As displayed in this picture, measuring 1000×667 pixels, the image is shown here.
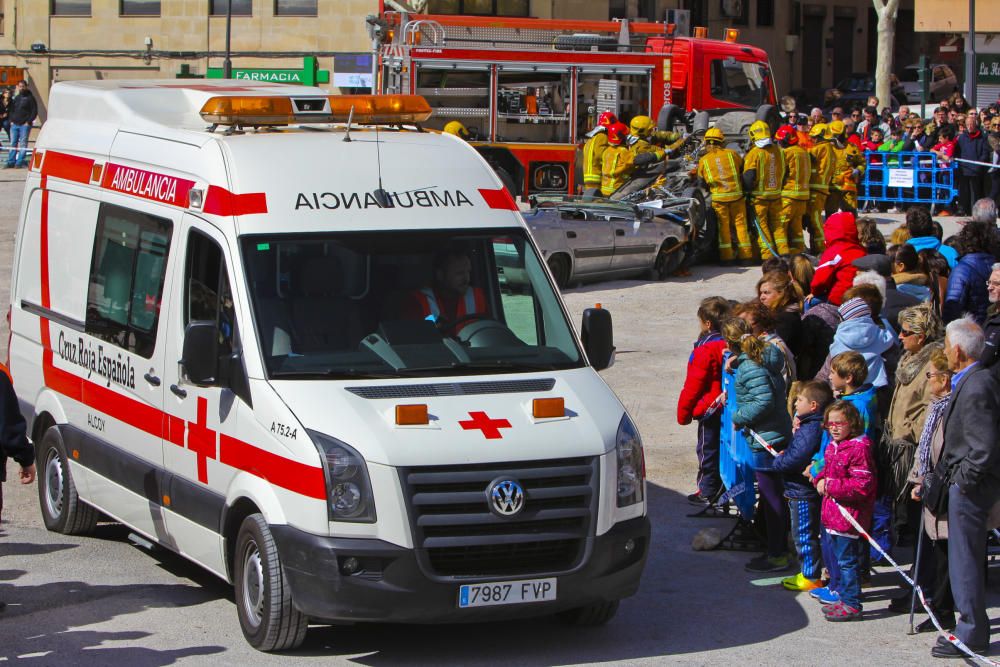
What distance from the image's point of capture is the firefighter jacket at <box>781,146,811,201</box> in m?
19.4

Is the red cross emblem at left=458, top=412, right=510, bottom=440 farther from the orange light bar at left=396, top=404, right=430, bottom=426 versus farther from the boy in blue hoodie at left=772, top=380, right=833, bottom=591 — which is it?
the boy in blue hoodie at left=772, top=380, right=833, bottom=591

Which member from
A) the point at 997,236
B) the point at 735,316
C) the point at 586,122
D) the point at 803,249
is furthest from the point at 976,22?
the point at 735,316

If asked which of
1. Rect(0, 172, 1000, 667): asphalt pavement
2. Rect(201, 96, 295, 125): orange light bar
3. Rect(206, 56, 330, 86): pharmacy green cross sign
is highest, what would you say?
Rect(206, 56, 330, 86): pharmacy green cross sign

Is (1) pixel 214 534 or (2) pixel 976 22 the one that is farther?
(2) pixel 976 22

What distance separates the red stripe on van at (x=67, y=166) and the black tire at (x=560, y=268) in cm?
868

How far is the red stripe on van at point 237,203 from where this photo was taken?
7.27m

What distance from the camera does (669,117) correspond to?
2320 centimetres

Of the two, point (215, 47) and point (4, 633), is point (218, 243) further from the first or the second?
point (215, 47)

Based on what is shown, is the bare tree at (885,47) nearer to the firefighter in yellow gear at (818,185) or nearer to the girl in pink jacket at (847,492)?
the firefighter in yellow gear at (818,185)

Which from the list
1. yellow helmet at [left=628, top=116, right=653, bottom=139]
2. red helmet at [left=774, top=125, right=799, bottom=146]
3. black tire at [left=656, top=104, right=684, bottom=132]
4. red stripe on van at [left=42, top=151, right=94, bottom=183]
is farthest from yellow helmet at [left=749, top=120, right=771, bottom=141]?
red stripe on van at [left=42, top=151, right=94, bottom=183]

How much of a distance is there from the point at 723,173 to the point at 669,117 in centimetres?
449

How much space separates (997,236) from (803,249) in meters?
8.62

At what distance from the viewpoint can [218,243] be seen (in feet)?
24.0

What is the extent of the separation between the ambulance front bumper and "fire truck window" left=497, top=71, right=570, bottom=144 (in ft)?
58.2
